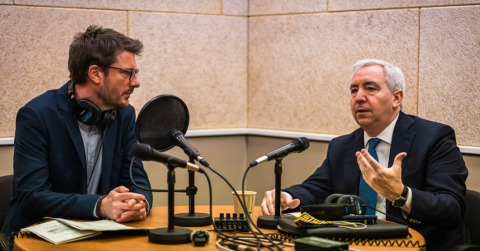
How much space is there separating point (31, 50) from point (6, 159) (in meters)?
0.77

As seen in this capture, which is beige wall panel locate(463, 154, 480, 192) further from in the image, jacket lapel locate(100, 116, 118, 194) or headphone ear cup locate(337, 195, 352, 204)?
jacket lapel locate(100, 116, 118, 194)

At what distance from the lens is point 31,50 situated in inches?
128

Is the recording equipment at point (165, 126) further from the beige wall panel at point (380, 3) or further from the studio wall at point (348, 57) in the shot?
the beige wall panel at point (380, 3)

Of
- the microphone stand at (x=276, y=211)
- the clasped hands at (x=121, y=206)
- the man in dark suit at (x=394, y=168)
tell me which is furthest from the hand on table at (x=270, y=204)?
the clasped hands at (x=121, y=206)

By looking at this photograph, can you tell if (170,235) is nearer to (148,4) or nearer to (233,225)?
(233,225)

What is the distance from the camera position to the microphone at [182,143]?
176 cm

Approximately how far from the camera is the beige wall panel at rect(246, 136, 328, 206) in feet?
12.1

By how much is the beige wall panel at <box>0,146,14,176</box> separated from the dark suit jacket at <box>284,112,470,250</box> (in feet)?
6.48

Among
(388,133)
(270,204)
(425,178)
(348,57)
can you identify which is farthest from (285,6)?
(270,204)

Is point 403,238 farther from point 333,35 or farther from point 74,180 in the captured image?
point 333,35

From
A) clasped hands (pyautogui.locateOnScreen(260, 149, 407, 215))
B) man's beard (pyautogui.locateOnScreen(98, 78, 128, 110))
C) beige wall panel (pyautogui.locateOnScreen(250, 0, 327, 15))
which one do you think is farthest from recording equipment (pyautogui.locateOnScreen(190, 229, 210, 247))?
beige wall panel (pyautogui.locateOnScreen(250, 0, 327, 15))

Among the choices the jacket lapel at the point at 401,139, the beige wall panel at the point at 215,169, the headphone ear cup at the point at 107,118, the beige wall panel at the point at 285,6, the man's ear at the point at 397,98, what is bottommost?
the beige wall panel at the point at 215,169

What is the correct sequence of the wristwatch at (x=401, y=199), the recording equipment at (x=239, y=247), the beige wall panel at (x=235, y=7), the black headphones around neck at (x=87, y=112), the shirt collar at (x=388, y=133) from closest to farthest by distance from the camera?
the recording equipment at (x=239, y=247) → the wristwatch at (x=401, y=199) → the black headphones around neck at (x=87, y=112) → the shirt collar at (x=388, y=133) → the beige wall panel at (x=235, y=7)

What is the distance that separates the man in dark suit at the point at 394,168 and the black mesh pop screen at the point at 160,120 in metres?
0.56
